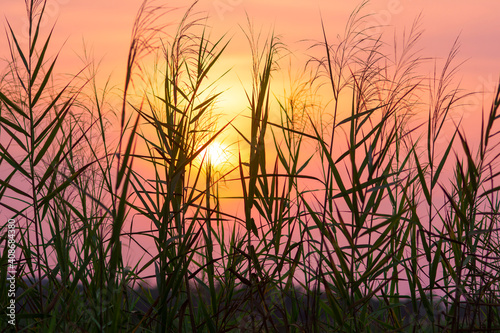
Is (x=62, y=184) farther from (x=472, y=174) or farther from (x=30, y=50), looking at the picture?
(x=472, y=174)

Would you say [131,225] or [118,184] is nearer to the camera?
[118,184]

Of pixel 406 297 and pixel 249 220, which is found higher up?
pixel 249 220

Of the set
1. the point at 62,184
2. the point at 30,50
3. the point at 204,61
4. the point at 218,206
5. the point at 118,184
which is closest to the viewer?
the point at 118,184

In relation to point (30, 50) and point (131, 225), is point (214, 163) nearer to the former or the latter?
point (131, 225)

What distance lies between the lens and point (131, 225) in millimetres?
2102

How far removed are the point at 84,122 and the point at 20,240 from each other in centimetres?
64

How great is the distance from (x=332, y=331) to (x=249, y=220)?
496 millimetres

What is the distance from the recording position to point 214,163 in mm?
2537

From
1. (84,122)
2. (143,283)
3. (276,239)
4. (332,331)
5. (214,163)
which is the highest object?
(84,122)

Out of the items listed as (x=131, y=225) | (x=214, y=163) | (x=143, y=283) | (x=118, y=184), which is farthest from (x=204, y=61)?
(x=143, y=283)

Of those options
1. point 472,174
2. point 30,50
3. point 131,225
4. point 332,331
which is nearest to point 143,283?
point 131,225

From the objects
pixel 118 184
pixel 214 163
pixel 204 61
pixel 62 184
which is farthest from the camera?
pixel 214 163

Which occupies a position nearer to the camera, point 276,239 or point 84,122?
point 276,239

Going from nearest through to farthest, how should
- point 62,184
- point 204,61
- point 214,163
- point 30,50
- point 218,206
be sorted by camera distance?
point 62,184, point 30,50, point 204,61, point 218,206, point 214,163
